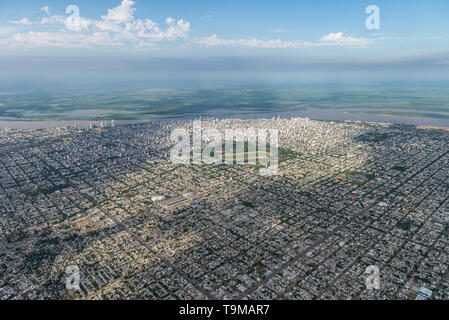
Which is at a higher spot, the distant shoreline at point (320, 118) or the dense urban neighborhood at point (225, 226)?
the distant shoreline at point (320, 118)

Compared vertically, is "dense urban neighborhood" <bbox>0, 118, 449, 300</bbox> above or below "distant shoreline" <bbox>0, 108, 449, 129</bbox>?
below

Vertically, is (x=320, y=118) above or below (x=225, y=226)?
above

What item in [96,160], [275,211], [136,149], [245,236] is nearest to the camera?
[245,236]

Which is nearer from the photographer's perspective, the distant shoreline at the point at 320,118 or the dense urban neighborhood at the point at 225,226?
the dense urban neighborhood at the point at 225,226

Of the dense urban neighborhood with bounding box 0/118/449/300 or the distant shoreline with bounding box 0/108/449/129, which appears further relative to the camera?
the distant shoreline with bounding box 0/108/449/129

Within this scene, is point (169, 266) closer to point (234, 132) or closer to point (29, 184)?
point (29, 184)

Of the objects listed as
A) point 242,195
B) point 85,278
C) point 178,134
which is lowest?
point 85,278

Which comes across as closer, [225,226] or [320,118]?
[225,226]
